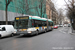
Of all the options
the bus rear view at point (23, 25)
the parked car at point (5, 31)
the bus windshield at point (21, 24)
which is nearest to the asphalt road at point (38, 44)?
the parked car at point (5, 31)

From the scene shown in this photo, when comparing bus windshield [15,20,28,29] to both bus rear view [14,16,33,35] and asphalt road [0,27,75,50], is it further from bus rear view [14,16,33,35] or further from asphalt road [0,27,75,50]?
asphalt road [0,27,75,50]

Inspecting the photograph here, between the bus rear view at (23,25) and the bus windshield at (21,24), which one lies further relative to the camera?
the bus windshield at (21,24)

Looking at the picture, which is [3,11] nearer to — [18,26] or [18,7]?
[18,7]

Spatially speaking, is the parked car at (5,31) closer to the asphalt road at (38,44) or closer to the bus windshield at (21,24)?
the bus windshield at (21,24)

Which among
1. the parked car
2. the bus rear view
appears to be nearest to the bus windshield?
the bus rear view

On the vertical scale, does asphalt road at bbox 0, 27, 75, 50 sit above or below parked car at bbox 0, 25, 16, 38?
below

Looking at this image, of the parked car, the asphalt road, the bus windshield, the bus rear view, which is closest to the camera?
the asphalt road

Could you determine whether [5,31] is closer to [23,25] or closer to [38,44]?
[23,25]

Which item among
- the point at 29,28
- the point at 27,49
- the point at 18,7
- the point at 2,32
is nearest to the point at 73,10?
the point at 18,7

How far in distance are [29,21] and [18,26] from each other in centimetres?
169

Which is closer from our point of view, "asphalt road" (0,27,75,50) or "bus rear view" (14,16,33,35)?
"asphalt road" (0,27,75,50)

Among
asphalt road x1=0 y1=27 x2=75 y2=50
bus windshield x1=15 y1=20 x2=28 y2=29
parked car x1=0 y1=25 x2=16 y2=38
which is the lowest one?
asphalt road x1=0 y1=27 x2=75 y2=50

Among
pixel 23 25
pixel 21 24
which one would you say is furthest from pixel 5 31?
pixel 23 25

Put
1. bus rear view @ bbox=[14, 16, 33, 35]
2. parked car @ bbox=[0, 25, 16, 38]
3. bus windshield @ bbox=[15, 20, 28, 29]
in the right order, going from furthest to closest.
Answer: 1. bus windshield @ bbox=[15, 20, 28, 29]
2. bus rear view @ bbox=[14, 16, 33, 35]
3. parked car @ bbox=[0, 25, 16, 38]
